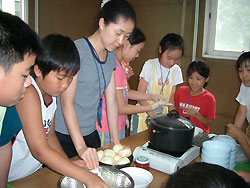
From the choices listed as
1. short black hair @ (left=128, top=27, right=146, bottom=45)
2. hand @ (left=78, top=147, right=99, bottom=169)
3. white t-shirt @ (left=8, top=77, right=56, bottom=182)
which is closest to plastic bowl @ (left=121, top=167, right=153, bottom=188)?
hand @ (left=78, top=147, right=99, bottom=169)

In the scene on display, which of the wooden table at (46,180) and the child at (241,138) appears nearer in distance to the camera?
the wooden table at (46,180)

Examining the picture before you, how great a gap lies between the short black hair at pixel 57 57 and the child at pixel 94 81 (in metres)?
0.15

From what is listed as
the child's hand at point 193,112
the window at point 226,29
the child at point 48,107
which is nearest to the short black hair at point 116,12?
the child at point 48,107

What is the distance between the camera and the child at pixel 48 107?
1.00m

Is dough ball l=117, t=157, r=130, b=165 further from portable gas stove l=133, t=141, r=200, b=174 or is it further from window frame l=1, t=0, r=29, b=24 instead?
window frame l=1, t=0, r=29, b=24

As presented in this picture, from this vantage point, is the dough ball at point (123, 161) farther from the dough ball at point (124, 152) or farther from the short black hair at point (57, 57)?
the short black hair at point (57, 57)

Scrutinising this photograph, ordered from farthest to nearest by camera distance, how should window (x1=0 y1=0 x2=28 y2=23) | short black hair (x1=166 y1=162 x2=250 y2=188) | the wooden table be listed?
window (x1=0 y1=0 x2=28 y2=23), the wooden table, short black hair (x1=166 y1=162 x2=250 y2=188)

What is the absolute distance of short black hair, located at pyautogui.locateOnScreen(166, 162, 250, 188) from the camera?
0.49m

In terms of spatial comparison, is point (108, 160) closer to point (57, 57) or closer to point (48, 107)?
point (48, 107)

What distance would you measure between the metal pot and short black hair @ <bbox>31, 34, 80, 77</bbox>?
494 mm

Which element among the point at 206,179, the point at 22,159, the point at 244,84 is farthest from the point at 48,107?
the point at 244,84

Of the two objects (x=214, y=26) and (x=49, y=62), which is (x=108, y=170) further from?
A: (x=214, y=26)

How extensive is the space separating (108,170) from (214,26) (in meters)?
2.75

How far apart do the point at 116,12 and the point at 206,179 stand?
1023 mm
